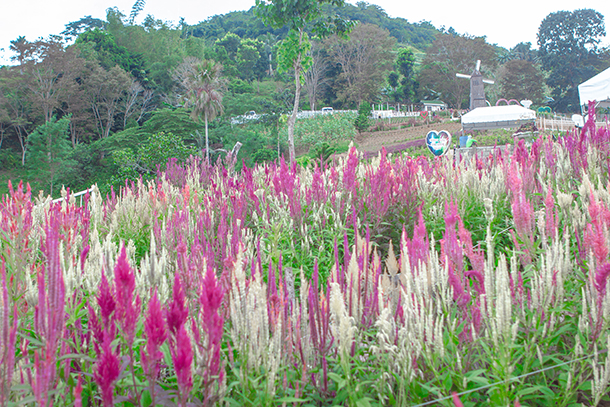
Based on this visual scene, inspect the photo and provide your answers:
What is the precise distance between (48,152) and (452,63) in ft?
160

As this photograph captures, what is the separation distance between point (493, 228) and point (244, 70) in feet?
227

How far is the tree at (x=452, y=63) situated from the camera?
55188 mm

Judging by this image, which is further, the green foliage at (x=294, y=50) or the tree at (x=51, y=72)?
the tree at (x=51, y=72)

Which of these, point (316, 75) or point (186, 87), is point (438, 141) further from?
point (316, 75)

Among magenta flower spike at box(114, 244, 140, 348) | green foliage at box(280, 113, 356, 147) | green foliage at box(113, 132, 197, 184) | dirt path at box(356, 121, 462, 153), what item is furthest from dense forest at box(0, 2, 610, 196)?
magenta flower spike at box(114, 244, 140, 348)

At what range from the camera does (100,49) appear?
42.5 metres

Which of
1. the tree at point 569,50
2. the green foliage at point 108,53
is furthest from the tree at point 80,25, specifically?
the tree at point 569,50

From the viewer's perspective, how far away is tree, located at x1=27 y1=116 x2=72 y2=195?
95.1 ft

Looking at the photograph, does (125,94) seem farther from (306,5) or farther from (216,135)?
(306,5)

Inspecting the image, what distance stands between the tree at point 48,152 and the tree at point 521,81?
4807 cm

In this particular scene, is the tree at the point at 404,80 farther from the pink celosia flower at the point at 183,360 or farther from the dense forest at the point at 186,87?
the pink celosia flower at the point at 183,360

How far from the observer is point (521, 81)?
53.1 meters

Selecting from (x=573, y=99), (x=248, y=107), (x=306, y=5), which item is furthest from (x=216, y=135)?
(x=573, y=99)

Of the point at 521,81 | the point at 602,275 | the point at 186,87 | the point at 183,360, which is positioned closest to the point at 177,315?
the point at 183,360
